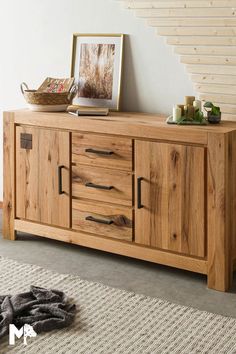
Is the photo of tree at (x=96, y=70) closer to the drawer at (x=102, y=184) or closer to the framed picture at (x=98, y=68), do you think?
the framed picture at (x=98, y=68)

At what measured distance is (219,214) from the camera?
10.6ft

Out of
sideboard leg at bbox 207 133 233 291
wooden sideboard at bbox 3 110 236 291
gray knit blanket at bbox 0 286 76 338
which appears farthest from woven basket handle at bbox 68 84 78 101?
gray knit blanket at bbox 0 286 76 338

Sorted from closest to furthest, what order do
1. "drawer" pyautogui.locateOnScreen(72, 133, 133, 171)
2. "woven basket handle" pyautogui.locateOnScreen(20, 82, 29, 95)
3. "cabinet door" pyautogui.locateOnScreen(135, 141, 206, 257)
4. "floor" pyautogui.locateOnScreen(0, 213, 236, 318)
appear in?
"floor" pyautogui.locateOnScreen(0, 213, 236, 318)
"cabinet door" pyautogui.locateOnScreen(135, 141, 206, 257)
"drawer" pyautogui.locateOnScreen(72, 133, 133, 171)
"woven basket handle" pyautogui.locateOnScreen(20, 82, 29, 95)

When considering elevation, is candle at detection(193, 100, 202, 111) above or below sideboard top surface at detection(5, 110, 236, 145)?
above

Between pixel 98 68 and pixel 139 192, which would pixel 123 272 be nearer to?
pixel 139 192

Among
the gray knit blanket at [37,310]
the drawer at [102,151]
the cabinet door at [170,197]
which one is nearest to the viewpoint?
the gray knit blanket at [37,310]

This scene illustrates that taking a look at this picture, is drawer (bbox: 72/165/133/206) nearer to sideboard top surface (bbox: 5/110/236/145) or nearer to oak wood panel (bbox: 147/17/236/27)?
sideboard top surface (bbox: 5/110/236/145)

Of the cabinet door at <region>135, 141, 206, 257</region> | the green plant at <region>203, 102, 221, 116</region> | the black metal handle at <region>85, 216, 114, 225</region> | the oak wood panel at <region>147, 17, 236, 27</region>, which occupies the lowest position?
the black metal handle at <region>85, 216, 114, 225</region>

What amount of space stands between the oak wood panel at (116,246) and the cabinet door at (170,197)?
1.5 inches

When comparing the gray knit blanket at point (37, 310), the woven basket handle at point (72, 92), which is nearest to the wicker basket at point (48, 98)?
the woven basket handle at point (72, 92)

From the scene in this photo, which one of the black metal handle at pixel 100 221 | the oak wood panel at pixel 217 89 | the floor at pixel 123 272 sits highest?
the oak wood panel at pixel 217 89

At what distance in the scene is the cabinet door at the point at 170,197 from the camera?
329cm

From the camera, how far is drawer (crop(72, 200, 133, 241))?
3.57 metres

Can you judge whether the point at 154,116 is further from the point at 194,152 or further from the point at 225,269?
the point at 225,269
